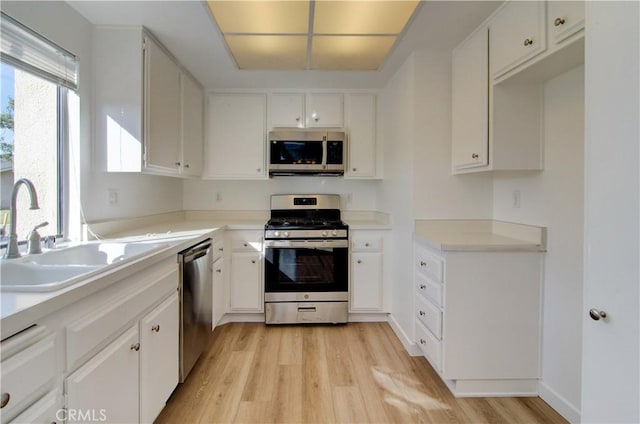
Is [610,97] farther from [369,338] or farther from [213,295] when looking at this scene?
[213,295]

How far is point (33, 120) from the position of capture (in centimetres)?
150

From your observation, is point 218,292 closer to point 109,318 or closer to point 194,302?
point 194,302

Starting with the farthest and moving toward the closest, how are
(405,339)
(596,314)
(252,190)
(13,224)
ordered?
1. (252,190)
2. (405,339)
3. (13,224)
4. (596,314)

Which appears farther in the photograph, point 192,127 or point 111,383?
point 192,127

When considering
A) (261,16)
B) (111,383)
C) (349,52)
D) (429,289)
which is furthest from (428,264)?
(261,16)

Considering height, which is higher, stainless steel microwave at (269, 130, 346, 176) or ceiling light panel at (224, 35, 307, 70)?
ceiling light panel at (224, 35, 307, 70)

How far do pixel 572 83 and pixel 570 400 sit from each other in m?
1.69

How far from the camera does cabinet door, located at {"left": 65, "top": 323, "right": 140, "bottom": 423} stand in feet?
2.98

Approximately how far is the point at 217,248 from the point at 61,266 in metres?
1.29

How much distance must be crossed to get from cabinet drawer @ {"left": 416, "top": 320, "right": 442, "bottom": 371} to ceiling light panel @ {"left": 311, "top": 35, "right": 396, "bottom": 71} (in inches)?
77.8

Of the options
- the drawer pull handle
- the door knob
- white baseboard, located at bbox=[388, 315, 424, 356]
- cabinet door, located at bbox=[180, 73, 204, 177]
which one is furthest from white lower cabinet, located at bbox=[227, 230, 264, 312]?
the door knob

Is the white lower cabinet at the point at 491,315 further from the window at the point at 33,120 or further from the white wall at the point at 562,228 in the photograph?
the window at the point at 33,120

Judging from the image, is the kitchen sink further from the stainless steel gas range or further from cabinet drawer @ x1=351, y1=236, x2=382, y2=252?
cabinet drawer @ x1=351, y1=236, x2=382, y2=252

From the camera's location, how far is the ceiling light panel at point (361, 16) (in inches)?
63.1
